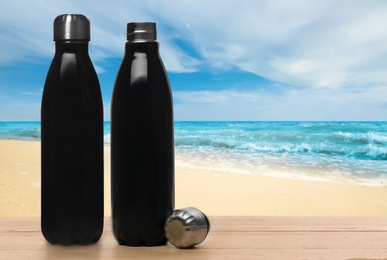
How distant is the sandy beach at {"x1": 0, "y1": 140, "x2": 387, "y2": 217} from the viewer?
5.99 m

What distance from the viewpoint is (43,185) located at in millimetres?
790

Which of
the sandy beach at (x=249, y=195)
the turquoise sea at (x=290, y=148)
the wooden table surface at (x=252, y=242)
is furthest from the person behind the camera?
the turquoise sea at (x=290, y=148)

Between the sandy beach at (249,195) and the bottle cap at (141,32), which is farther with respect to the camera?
the sandy beach at (249,195)

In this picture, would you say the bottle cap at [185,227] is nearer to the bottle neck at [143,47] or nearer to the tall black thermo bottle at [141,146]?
the tall black thermo bottle at [141,146]

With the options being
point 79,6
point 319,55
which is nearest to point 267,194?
point 319,55

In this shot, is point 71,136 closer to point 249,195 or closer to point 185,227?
point 185,227

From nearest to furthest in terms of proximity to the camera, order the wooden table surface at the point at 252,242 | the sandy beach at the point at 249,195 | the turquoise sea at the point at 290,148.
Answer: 1. the wooden table surface at the point at 252,242
2. the sandy beach at the point at 249,195
3. the turquoise sea at the point at 290,148

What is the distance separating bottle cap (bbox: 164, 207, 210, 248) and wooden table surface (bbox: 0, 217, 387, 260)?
0.05ft

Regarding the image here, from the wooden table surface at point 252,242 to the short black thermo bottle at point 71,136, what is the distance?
0.06 meters

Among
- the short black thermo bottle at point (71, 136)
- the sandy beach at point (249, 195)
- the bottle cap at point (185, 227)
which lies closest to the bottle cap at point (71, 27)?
the short black thermo bottle at point (71, 136)

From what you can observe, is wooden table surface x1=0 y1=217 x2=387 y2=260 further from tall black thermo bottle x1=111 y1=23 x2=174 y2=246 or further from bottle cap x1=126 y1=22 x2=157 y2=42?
bottle cap x1=126 y1=22 x2=157 y2=42

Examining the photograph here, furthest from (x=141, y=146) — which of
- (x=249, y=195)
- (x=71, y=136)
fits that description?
(x=249, y=195)

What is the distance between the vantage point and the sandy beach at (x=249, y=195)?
5.99m

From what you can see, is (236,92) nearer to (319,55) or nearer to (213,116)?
→ (213,116)
